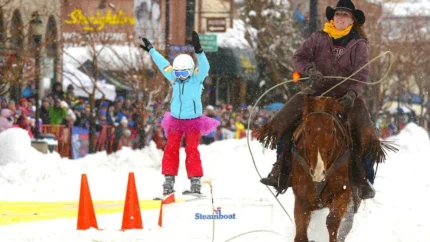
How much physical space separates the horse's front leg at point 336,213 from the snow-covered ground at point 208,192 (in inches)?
40.6

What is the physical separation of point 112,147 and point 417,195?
41.4 feet

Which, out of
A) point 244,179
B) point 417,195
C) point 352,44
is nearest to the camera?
point 352,44

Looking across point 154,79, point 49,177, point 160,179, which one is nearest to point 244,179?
point 160,179

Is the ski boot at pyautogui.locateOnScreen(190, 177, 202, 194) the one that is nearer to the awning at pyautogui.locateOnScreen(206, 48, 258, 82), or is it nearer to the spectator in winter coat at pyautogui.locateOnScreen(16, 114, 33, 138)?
the spectator in winter coat at pyautogui.locateOnScreen(16, 114, 33, 138)

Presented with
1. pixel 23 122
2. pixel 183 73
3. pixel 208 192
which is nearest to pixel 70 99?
pixel 23 122

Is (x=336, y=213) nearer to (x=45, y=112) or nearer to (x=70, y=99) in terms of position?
(x=45, y=112)

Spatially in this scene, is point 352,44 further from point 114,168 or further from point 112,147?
point 112,147

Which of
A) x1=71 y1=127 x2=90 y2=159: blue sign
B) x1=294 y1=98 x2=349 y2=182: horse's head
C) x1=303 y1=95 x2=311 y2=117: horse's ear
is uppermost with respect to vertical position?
x1=303 y1=95 x2=311 y2=117: horse's ear

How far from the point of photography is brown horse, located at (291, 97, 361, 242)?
8.94 metres

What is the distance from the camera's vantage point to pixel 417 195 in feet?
47.5

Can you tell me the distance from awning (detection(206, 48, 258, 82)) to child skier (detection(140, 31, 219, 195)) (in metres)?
27.3

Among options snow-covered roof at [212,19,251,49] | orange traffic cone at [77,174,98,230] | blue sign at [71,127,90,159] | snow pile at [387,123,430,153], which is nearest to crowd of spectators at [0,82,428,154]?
blue sign at [71,127,90,159]

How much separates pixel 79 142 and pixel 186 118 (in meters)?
12.9

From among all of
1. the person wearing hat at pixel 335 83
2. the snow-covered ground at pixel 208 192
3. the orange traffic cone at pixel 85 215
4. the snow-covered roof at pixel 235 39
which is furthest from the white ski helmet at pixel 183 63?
the snow-covered roof at pixel 235 39
